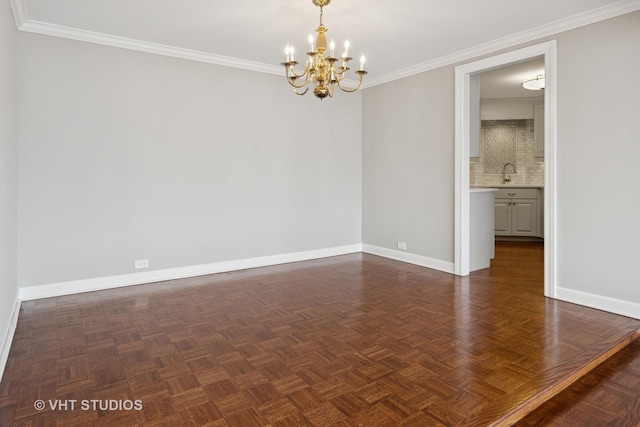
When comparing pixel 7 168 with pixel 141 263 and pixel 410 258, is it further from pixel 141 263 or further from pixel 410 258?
pixel 410 258

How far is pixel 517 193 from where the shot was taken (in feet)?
24.2

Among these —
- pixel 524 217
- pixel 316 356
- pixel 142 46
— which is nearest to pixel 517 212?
pixel 524 217

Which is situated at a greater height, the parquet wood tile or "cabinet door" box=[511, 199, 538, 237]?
"cabinet door" box=[511, 199, 538, 237]

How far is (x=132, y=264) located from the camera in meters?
4.31

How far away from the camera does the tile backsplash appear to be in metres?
7.74

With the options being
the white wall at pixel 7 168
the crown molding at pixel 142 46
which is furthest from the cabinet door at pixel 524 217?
the white wall at pixel 7 168

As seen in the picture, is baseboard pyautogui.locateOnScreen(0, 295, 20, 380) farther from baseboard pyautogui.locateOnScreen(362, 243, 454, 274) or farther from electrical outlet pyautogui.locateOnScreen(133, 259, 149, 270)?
baseboard pyautogui.locateOnScreen(362, 243, 454, 274)

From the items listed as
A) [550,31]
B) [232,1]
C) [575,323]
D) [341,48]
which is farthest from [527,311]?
[232,1]

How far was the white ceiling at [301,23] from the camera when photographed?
3.31 m

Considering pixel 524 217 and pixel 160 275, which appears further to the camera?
pixel 524 217

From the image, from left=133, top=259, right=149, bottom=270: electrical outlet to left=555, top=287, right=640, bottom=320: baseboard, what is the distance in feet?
13.7

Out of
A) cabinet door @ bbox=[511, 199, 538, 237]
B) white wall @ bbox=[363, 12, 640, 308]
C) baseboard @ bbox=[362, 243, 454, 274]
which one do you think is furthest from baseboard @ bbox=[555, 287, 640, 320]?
cabinet door @ bbox=[511, 199, 538, 237]

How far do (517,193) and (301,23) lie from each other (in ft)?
17.9

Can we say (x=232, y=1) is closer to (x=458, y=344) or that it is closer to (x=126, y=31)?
(x=126, y=31)
